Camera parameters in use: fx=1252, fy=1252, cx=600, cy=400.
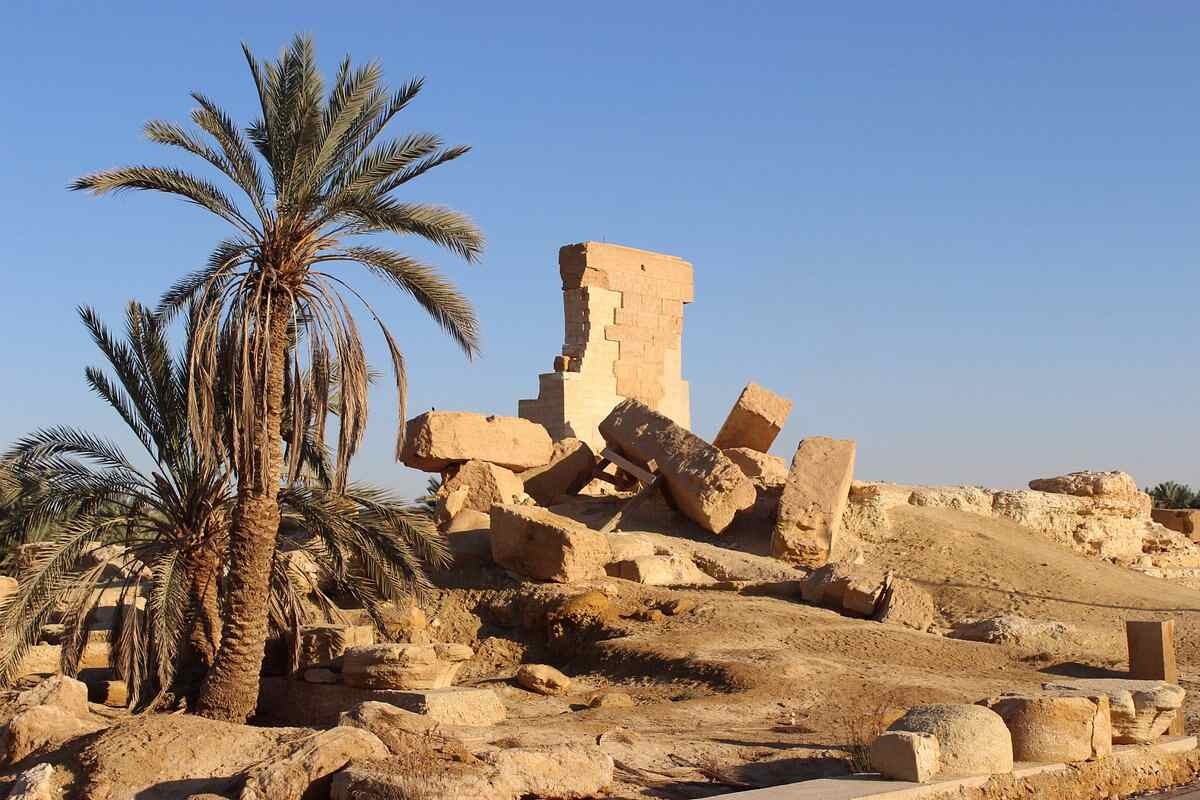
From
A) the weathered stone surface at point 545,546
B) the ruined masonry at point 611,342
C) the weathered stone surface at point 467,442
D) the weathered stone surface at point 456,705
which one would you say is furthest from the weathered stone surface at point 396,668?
the ruined masonry at point 611,342

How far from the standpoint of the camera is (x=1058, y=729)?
7031 mm

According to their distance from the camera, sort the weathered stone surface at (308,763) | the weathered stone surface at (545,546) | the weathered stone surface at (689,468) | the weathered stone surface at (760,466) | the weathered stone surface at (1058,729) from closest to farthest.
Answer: the weathered stone surface at (308,763) → the weathered stone surface at (1058,729) → the weathered stone surface at (545,546) → the weathered stone surface at (689,468) → the weathered stone surface at (760,466)

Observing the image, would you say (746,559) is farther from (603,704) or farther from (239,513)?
(239,513)

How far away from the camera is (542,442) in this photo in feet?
55.6

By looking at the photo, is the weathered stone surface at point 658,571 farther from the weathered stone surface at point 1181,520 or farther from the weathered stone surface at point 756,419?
the weathered stone surface at point 1181,520

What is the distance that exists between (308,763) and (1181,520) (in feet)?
55.2

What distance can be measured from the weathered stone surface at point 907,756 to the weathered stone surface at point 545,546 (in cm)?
653

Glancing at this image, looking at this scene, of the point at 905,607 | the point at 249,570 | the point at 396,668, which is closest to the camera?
the point at 249,570

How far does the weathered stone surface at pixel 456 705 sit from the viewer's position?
8586 mm

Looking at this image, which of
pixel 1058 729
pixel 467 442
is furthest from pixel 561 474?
pixel 1058 729

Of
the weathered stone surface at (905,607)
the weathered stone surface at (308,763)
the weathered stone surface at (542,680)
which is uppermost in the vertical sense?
the weathered stone surface at (905,607)

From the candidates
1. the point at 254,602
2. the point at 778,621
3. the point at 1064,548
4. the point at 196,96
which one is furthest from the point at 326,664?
the point at 1064,548

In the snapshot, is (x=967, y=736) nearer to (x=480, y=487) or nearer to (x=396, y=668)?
(x=396, y=668)

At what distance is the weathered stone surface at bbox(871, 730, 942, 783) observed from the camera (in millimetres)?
6281
